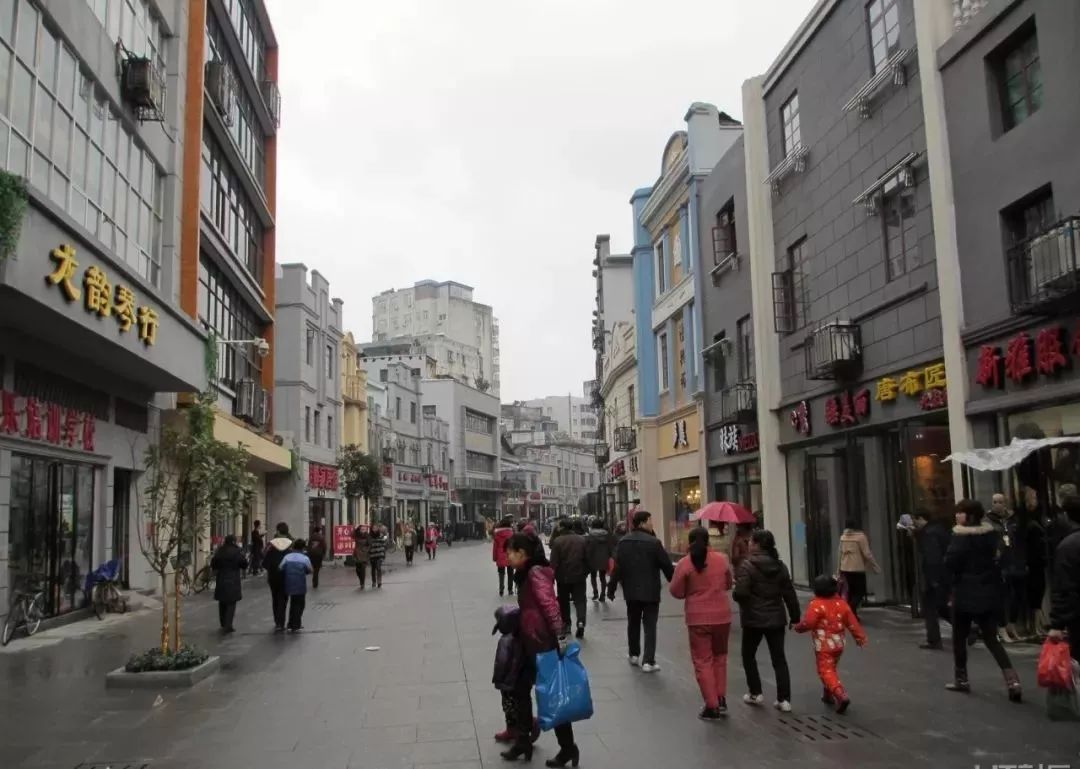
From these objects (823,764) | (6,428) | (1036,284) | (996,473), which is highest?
(1036,284)

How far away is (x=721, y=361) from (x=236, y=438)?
12786 mm

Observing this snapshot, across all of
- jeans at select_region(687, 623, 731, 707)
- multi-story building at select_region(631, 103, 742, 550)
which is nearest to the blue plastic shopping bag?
jeans at select_region(687, 623, 731, 707)

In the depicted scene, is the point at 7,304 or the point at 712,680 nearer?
the point at 712,680

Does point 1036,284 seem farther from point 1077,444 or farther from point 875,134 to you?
point 875,134

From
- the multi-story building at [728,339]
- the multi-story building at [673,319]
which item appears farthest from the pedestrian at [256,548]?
the multi-story building at [728,339]

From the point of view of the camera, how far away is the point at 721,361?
76.9ft

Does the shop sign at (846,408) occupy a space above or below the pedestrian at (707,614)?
above

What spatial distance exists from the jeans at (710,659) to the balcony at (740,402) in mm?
12863

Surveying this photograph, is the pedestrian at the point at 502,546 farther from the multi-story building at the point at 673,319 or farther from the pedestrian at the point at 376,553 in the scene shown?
the multi-story building at the point at 673,319

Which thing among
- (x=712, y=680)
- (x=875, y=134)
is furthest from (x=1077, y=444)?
(x=875, y=134)

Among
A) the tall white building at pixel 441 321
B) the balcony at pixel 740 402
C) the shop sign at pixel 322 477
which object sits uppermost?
the tall white building at pixel 441 321

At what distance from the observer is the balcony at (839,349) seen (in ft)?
51.4

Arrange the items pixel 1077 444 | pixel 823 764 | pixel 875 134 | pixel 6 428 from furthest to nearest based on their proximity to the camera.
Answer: pixel 875 134, pixel 6 428, pixel 1077 444, pixel 823 764

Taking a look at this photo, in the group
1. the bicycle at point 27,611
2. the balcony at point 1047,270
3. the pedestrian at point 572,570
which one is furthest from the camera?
the bicycle at point 27,611
